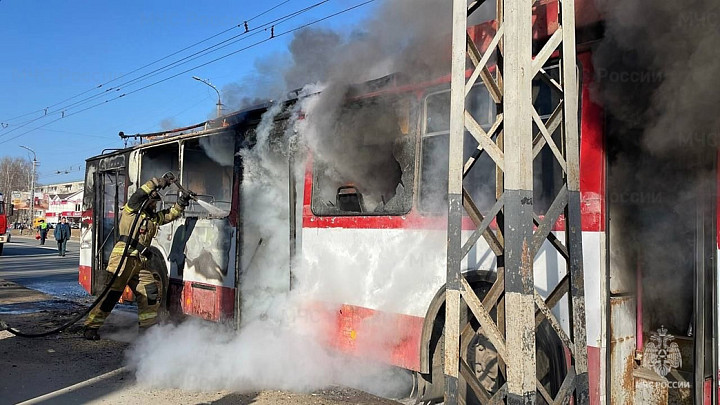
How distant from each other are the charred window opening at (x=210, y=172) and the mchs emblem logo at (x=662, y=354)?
4.81 m

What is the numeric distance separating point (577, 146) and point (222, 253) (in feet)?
15.2

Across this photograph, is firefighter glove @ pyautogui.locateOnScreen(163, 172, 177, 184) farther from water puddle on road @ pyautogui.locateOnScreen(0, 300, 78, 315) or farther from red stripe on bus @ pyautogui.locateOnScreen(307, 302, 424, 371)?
water puddle on road @ pyautogui.locateOnScreen(0, 300, 78, 315)

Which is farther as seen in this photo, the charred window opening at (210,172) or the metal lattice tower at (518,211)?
the charred window opening at (210,172)

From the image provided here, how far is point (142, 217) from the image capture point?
729 centimetres

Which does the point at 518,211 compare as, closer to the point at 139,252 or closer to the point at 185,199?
the point at 185,199

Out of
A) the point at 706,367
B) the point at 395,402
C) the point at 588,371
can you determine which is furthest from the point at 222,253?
the point at 706,367

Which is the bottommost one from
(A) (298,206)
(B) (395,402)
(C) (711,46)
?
(B) (395,402)

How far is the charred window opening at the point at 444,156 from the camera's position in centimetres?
407

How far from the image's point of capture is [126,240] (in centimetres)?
721

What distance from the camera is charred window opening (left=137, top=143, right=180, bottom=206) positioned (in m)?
7.94

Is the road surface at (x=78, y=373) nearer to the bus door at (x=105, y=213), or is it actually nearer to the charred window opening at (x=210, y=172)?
the bus door at (x=105, y=213)

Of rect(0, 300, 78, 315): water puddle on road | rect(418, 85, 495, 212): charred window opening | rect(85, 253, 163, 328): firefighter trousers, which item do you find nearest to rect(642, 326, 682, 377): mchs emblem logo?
rect(418, 85, 495, 212): charred window opening

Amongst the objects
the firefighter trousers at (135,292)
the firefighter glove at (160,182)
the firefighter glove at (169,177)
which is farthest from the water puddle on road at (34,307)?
the firefighter glove at (169,177)

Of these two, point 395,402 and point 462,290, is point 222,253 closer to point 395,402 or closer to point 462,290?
point 395,402
